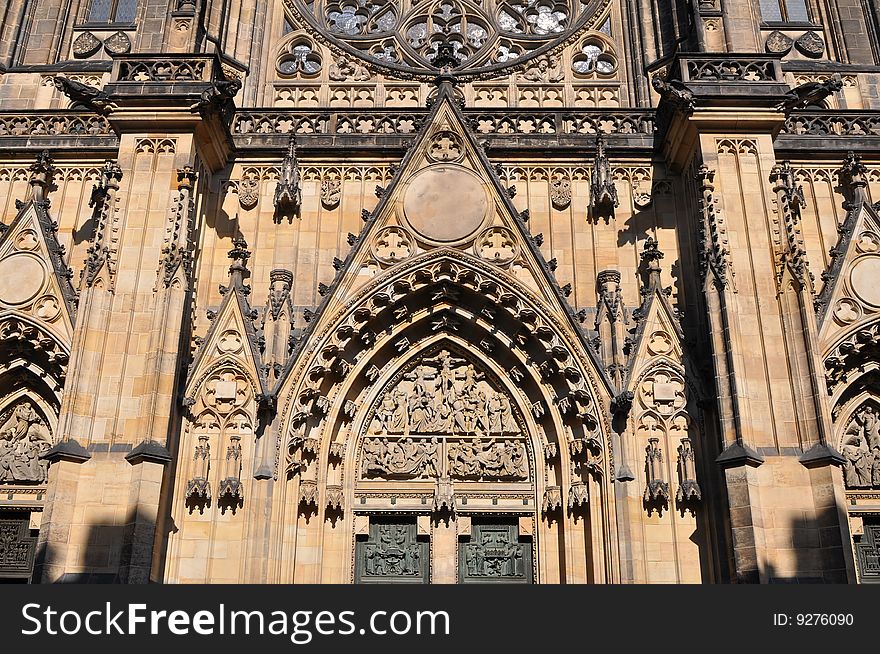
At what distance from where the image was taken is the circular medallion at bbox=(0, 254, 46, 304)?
1323 centimetres

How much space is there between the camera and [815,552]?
10719mm

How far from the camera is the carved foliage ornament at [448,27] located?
53.7 feet

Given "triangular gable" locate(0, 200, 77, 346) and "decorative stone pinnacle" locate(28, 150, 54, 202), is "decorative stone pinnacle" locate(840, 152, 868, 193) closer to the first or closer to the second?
"triangular gable" locate(0, 200, 77, 346)

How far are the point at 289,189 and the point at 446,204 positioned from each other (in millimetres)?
2320

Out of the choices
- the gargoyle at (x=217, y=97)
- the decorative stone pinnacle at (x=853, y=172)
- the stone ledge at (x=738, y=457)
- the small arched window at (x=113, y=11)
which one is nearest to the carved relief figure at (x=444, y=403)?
the stone ledge at (x=738, y=457)

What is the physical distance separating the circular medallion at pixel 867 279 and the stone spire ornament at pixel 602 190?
11.4ft

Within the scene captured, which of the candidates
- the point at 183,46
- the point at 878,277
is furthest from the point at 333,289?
the point at 878,277

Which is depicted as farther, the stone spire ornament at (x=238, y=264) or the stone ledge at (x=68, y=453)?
the stone spire ornament at (x=238, y=264)

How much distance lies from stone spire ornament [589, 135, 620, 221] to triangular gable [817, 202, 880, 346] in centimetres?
314

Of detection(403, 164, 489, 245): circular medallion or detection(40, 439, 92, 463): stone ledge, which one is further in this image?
detection(403, 164, 489, 245): circular medallion

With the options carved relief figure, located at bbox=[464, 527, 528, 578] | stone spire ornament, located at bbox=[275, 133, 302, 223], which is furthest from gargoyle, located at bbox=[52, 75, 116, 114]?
carved relief figure, located at bbox=[464, 527, 528, 578]

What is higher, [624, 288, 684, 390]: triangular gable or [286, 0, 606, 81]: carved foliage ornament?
[286, 0, 606, 81]: carved foliage ornament

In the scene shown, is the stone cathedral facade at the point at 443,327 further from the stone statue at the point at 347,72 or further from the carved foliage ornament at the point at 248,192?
the stone statue at the point at 347,72

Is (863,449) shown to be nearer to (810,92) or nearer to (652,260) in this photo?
(652,260)
